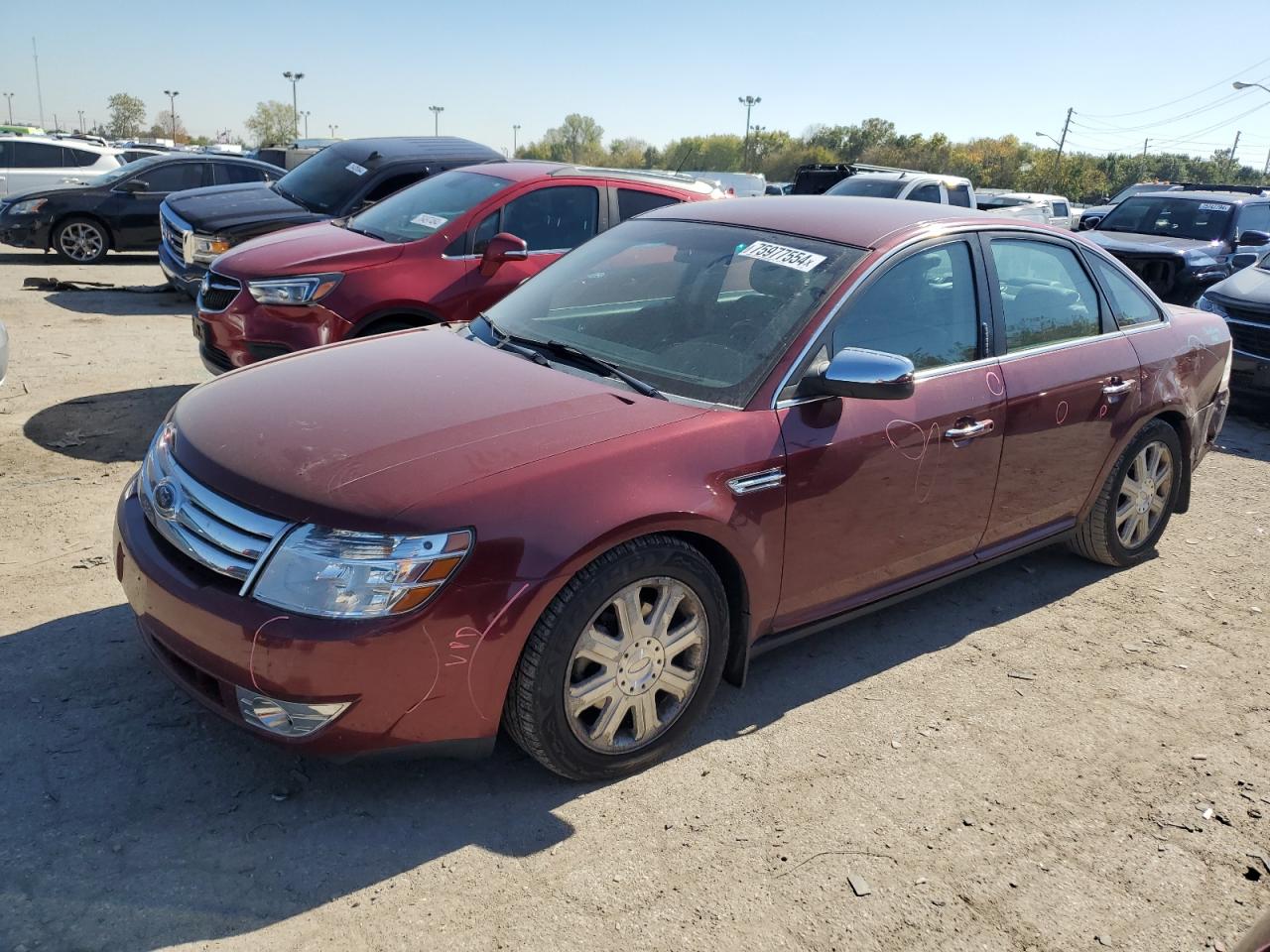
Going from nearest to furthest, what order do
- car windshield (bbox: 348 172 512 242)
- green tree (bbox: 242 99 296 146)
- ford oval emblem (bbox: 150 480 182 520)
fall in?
1. ford oval emblem (bbox: 150 480 182 520)
2. car windshield (bbox: 348 172 512 242)
3. green tree (bbox: 242 99 296 146)

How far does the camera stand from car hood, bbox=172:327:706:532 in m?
2.75

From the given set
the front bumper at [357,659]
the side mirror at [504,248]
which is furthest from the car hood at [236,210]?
the front bumper at [357,659]

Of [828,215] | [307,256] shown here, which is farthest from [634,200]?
[828,215]

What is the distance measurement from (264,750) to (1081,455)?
11.5ft

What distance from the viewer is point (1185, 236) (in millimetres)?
12273

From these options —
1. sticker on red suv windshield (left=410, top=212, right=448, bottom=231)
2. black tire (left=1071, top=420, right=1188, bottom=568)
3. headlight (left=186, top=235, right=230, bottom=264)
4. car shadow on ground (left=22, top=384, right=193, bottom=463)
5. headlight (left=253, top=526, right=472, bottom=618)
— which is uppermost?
sticker on red suv windshield (left=410, top=212, right=448, bottom=231)

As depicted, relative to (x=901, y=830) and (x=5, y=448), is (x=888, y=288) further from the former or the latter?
(x=5, y=448)

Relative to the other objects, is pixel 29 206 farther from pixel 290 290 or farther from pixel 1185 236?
pixel 1185 236

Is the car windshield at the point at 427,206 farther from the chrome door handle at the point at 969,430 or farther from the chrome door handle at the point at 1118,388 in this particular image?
the chrome door handle at the point at 1118,388

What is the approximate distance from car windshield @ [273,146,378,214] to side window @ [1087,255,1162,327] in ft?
23.9

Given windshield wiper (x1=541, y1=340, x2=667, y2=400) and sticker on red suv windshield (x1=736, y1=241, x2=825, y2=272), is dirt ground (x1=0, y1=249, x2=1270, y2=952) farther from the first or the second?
sticker on red suv windshield (x1=736, y1=241, x2=825, y2=272)

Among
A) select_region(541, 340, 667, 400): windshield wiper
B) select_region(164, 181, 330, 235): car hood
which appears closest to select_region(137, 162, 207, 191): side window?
select_region(164, 181, 330, 235): car hood

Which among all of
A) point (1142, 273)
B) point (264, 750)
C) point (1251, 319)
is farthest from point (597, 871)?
point (1142, 273)

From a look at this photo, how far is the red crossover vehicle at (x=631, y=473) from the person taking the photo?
2.69 metres
